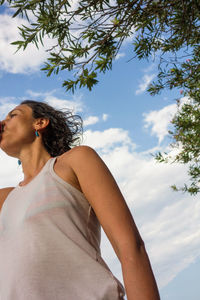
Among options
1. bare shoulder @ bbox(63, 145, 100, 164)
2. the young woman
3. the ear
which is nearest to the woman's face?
the ear

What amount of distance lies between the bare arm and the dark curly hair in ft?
2.17

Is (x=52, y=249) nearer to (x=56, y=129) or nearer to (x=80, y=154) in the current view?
(x=80, y=154)

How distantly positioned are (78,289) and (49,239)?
0.78ft

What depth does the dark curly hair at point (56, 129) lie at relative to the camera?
232 cm

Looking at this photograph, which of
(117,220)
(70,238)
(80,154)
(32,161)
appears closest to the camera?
(117,220)

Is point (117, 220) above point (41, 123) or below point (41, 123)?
below

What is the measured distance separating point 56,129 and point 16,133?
0.39 metres

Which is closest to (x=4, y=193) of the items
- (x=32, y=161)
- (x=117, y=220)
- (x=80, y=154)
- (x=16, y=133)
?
(x=32, y=161)

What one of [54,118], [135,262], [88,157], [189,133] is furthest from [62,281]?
[189,133]

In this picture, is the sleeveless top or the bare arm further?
the sleeveless top

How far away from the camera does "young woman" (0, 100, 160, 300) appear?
4.45ft

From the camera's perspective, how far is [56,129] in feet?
8.06

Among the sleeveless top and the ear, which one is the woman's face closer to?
the ear

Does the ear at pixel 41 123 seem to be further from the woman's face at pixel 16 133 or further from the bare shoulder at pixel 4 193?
the bare shoulder at pixel 4 193
